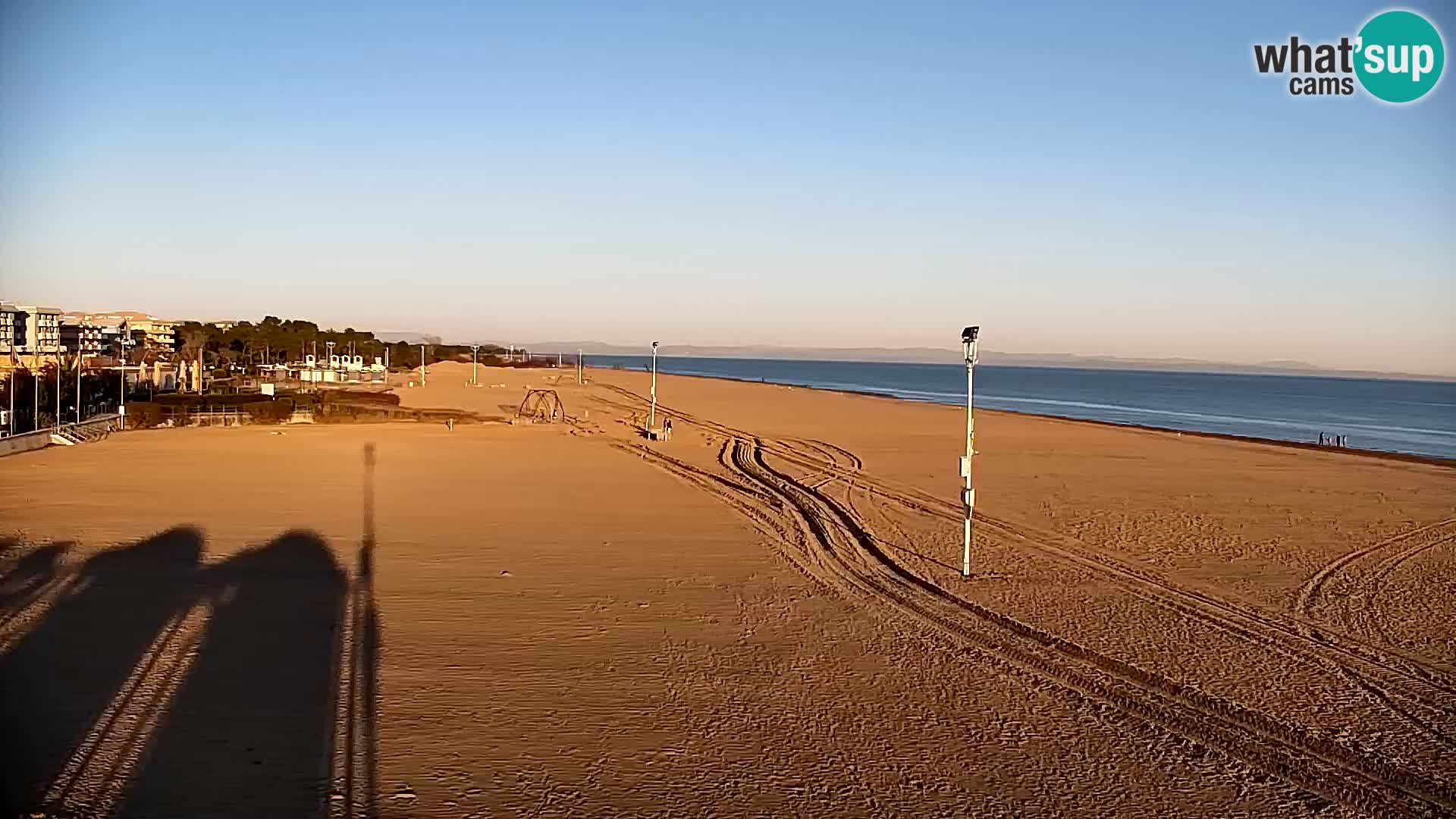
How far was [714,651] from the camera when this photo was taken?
957 centimetres

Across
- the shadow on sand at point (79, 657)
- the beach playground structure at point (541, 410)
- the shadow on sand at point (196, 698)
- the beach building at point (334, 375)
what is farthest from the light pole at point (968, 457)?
the beach building at point (334, 375)

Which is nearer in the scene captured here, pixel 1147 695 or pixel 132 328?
pixel 1147 695

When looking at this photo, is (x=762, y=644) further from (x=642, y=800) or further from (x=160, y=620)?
(x=160, y=620)

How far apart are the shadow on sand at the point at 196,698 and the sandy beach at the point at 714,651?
0.04 m

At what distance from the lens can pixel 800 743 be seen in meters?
7.26

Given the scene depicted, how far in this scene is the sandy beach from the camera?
Result: 21.4 ft

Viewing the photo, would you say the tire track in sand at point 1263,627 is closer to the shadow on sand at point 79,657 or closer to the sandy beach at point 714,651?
the sandy beach at point 714,651

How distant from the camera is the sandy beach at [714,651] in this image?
6508 mm

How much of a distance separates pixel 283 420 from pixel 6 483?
18512 mm

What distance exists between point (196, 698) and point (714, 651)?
169 inches

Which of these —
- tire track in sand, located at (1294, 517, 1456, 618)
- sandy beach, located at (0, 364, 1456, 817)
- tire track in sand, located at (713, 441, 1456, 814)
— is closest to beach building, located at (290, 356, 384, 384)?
sandy beach, located at (0, 364, 1456, 817)

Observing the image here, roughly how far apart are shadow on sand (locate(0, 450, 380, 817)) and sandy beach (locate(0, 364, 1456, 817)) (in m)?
0.04

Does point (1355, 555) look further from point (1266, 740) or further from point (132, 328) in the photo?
point (132, 328)

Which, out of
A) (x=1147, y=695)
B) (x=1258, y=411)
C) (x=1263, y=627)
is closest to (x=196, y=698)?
(x=1147, y=695)
